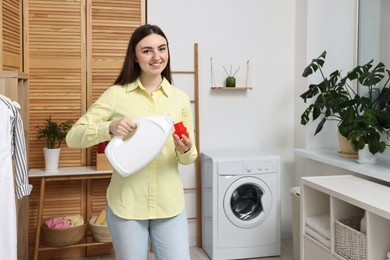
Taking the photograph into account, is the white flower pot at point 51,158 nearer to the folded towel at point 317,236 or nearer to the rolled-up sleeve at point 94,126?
the rolled-up sleeve at point 94,126

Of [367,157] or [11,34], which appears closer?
[367,157]

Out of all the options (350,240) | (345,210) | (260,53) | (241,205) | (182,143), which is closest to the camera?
(182,143)

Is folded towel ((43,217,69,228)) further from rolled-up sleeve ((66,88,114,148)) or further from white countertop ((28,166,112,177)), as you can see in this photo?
rolled-up sleeve ((66,88,114,148))

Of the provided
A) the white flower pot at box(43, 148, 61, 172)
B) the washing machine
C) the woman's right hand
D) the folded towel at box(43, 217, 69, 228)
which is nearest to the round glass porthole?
the washing machine

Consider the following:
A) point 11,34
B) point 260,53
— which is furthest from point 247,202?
point 11,34

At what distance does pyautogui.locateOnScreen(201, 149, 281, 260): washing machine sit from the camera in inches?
128

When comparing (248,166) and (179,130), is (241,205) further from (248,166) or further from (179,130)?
(179,130)

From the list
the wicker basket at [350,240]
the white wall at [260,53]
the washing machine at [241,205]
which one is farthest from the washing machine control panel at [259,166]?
the wicker basket at [350,240]

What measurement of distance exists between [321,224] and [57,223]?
1.90 m

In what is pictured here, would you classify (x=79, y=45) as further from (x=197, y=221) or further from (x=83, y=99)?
(x=197, y=221)

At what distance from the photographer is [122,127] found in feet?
4.94

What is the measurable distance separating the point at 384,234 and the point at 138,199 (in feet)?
4.22

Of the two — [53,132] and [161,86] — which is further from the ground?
[161,86]

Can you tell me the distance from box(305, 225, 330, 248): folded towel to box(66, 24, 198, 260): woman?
1.14m
